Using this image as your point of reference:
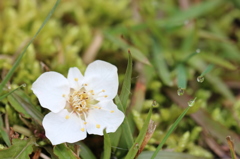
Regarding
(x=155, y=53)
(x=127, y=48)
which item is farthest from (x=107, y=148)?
(x=155, y=53)

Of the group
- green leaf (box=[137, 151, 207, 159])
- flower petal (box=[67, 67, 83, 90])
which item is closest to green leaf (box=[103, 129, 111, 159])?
green leaf (box=[137, 151, 207, 159])

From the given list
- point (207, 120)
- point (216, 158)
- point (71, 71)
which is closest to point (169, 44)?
point (207, 120)

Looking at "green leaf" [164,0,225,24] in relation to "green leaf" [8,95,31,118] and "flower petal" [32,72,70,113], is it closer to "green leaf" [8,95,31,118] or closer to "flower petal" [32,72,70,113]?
"flower petal" [32,72,70,113]

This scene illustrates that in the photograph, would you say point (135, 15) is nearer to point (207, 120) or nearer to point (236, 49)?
point (236, 49)

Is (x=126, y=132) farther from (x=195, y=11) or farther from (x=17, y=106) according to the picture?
(x=195, y=11)

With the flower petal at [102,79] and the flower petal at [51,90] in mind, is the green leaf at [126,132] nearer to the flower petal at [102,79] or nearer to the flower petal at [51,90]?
the flower petal at [102,79]

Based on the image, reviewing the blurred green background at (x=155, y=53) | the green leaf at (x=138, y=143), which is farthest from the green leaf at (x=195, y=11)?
the green leaf at (x=138, y=143)

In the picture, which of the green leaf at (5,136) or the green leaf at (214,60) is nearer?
the green leaf at (5,136)
